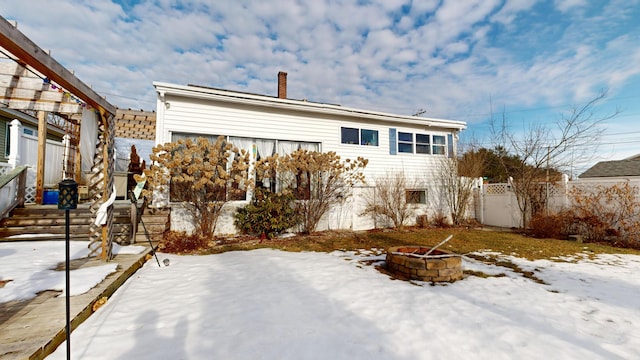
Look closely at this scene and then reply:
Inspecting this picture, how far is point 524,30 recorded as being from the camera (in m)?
9.92

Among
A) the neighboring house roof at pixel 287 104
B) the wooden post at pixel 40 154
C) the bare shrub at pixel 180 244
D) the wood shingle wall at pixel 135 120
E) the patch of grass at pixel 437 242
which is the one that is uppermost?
the neighboring house roof at pixel 287 104

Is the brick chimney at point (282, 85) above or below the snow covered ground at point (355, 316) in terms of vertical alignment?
above

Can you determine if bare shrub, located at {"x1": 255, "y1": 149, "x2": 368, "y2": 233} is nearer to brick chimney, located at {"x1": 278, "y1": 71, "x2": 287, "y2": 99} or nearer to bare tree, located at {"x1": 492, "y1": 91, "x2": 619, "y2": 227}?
brick chimney, located at {"x1": 278, "y1": 71, "x2": 287, "y2": 99}

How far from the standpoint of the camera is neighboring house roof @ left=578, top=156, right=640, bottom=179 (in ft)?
54.2

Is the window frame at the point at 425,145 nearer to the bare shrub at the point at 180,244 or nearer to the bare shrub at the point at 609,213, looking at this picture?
the bare shrub at the point at 609,213

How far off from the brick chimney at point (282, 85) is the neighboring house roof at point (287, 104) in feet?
3.54

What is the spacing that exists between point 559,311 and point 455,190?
8413 mm

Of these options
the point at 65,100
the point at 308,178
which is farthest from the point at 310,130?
the point at 65,100

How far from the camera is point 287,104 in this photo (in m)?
8.90

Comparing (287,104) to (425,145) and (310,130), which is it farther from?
Result: (425,145)

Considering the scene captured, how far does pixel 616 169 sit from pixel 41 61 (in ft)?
90.4

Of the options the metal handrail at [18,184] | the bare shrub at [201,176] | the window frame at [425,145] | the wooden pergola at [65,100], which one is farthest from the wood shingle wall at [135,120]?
the window frame at [425,145]

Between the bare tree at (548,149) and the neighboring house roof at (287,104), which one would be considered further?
the bare tree at (548,149)

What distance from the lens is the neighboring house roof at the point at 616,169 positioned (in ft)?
54.2
